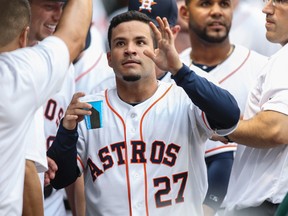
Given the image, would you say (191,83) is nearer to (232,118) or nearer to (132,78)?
(232,118)

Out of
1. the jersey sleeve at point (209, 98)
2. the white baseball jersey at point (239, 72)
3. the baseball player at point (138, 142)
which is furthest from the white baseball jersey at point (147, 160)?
the white baseball jersey at point (239, 72)

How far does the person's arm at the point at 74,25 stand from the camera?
343 centimetres

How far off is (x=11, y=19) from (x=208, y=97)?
103cm

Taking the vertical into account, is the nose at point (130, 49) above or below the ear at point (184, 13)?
below

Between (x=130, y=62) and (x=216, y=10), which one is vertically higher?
(x=216, y=10)

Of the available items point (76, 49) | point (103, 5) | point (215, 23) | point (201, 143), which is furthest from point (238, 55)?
point (103, 5)

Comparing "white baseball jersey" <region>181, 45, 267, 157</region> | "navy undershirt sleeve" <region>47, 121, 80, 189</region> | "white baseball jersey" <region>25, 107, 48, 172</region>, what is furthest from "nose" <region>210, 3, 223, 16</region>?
"white baseball jersey" <region>25, 107, 48, 172</region>

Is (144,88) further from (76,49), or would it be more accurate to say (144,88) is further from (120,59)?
(76,49)

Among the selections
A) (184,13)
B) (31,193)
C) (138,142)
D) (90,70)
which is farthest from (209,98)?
(184,13)

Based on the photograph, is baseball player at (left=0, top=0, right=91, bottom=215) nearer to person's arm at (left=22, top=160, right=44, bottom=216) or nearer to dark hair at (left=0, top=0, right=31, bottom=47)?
dark hair at (left=0, top=0, right=31, bottom=47)

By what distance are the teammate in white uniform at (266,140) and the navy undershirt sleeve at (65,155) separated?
78 centimetres

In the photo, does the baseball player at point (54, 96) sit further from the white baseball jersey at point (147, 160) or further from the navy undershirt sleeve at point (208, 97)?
the navy undershirt sleeve at point (208, 97)

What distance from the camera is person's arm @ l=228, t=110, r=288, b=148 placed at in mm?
4363

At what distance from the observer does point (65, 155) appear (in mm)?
4250
